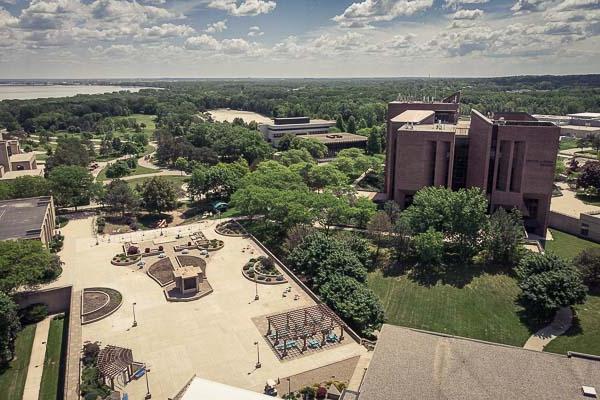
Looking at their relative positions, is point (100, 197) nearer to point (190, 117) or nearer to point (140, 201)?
point (140, 201)

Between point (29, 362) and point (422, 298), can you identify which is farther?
point (422, 298)

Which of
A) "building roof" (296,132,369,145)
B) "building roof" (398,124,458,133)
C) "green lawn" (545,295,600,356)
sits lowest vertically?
"green lawn" (545,295,600,356)

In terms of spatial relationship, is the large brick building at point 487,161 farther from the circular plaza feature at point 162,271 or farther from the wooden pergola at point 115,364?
the wooden pergola at point 115,364

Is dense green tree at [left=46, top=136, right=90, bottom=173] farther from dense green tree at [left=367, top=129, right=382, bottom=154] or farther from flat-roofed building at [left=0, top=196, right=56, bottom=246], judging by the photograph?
dense green tree at [left=367, top=129, right=382, bottom=154]

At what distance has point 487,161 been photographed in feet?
192

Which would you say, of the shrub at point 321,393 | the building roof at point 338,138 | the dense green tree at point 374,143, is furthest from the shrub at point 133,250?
the dense green tree at point 374,143

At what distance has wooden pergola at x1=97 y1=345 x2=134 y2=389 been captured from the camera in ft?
98.5

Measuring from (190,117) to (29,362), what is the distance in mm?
133154

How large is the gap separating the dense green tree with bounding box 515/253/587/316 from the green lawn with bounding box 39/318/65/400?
39.4 metres

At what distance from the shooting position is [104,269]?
48.6 metres

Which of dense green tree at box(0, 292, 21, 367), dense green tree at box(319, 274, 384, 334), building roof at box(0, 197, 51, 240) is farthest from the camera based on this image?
building roof at box(0, 197, 51, 240)

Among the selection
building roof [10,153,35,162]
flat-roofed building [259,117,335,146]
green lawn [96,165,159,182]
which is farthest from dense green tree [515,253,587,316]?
building roof [10,153,35,162]

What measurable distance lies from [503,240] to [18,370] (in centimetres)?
4741

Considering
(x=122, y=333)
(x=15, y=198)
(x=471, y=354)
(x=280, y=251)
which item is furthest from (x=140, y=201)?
(x=471, y=354)
